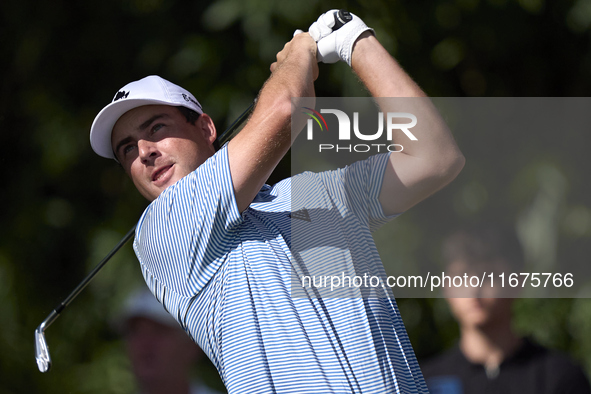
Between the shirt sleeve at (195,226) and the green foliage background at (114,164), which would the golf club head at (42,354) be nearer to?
the shirt sleeve at (195,226)

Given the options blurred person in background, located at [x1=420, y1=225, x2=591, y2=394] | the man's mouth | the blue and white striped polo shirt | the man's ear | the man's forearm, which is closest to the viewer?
the blue and white striped polo shirt

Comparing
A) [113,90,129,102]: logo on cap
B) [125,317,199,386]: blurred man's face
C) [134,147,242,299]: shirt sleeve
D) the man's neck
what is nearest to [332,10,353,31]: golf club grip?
[134,147,242,299]: shirt sleeve

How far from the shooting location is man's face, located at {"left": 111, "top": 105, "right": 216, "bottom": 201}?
4.11ft

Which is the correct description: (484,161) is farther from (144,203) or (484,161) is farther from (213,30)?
(144,203)

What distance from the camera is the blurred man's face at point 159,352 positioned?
1.89 metres

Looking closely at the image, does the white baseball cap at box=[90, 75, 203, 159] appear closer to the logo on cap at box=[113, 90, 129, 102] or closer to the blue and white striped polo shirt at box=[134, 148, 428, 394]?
the logo on cap at box=[113, 90, 129, 102]

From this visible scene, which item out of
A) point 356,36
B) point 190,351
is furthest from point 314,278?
point 190,351

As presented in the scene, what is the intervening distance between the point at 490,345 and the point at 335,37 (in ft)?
3.34

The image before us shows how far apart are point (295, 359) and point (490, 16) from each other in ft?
6.49

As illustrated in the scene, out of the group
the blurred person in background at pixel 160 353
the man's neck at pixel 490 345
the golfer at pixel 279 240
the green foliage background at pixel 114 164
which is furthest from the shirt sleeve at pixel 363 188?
the green foliage background at pixel 114 164

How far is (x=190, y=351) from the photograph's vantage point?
6.39ft

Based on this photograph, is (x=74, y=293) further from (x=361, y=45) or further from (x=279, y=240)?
(x=361, y=45)

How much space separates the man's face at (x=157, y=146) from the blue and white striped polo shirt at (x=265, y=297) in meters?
0.13

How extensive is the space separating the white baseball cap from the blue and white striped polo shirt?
0.90 ft
